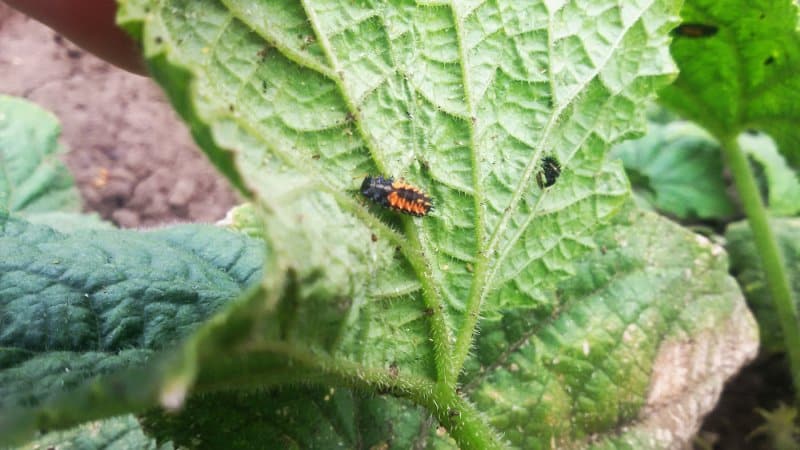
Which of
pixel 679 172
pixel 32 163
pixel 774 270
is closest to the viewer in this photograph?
pixel 774 270

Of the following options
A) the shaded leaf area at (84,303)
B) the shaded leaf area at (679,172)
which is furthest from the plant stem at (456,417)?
the shaded leaf area at (679,172)

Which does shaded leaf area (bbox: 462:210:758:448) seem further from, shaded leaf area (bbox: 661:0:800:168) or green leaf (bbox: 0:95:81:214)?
green leaf (bbox: 0:95:81:214)

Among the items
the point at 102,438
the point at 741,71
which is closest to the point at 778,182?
the point at 741,71

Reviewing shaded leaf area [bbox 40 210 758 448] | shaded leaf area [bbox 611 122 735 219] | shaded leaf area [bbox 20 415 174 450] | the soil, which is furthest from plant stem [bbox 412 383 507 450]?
the soil

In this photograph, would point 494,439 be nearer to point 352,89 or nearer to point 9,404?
point 352,89

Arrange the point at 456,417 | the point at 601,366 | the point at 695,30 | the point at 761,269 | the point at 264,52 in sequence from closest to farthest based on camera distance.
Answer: the point at 264,52
the point at 456,417
the point at 601,366
the point at 695,30
the point at 761,269

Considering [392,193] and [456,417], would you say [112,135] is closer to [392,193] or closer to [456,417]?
[392,193]
